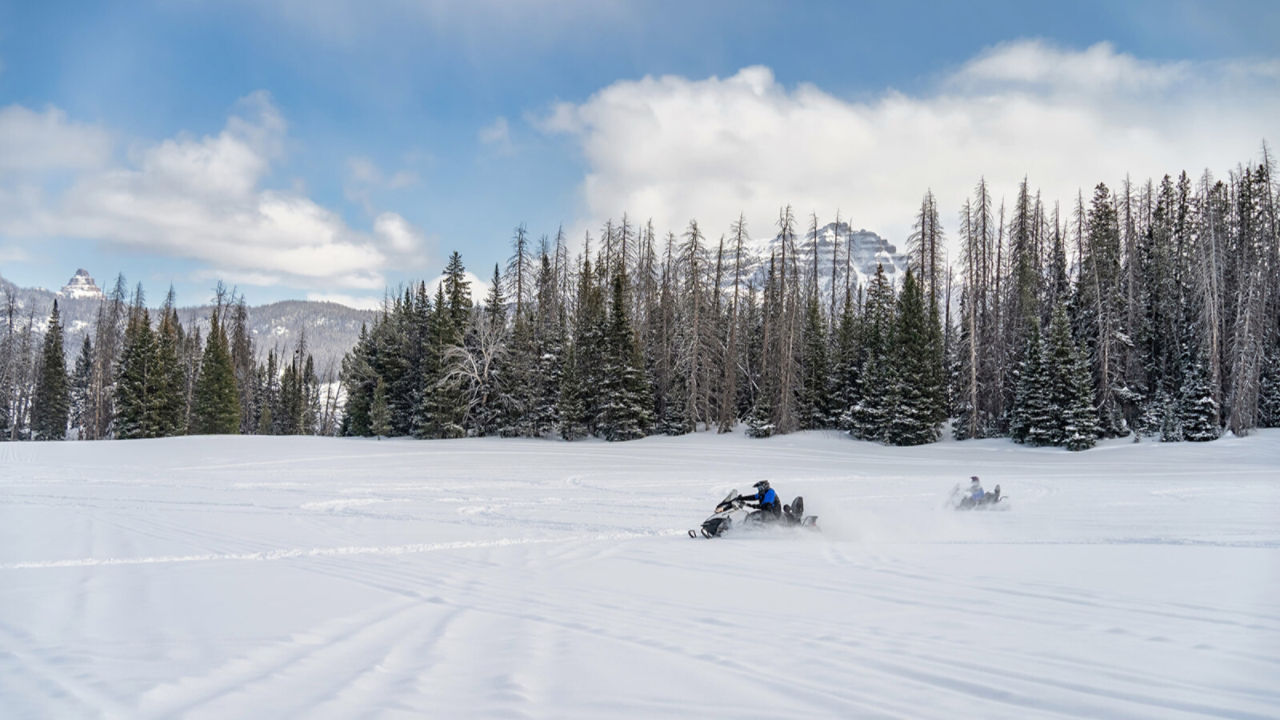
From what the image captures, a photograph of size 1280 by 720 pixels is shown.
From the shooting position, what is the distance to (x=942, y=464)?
27953 mm

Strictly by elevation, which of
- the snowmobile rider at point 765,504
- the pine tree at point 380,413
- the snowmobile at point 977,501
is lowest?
the snowmobile at point 977,501

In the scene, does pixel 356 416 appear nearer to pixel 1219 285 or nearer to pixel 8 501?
pixel 8 501

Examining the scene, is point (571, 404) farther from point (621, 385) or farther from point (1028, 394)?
point (1028, 394)

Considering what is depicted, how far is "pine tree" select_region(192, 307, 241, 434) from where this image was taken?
51.3 meters

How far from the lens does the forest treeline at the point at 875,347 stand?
116 feet

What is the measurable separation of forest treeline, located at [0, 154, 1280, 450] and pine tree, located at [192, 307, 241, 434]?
22 cm

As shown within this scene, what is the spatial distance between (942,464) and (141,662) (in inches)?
1125

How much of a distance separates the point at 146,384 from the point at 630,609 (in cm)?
5278

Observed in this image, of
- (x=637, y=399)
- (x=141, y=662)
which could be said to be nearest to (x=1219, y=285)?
(x=637, y=399)

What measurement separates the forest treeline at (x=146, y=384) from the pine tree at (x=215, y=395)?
77 millimetres

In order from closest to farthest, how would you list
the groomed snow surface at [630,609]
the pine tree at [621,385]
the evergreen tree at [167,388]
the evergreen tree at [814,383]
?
the groomed snow surface at [630,609], the pine tree at [621,385], the evergreen tree at [814,383], the evergreen tree at [167,388]

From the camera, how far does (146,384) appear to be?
4628cm

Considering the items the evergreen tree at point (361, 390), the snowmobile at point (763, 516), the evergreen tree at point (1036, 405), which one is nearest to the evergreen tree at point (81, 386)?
the evergreen tree at point (361, 390)

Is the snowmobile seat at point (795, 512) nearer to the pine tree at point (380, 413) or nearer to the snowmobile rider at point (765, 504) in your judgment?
the snowmobile rider at point (765, 504)
